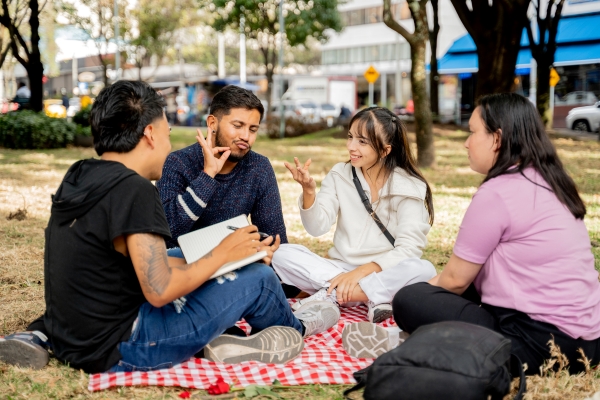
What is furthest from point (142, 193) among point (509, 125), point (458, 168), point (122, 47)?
point (122, 47)

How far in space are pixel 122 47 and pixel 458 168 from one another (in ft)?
74.9

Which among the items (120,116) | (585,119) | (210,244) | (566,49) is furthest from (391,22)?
(566,49)

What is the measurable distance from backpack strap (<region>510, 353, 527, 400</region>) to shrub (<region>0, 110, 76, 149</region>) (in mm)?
15536

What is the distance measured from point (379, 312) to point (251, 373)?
1042 mm

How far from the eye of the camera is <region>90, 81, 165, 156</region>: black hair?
9.50ft

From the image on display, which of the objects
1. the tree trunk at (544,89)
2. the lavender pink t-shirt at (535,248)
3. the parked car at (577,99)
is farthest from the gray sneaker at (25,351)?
the parked car at (577,99)

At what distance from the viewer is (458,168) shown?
1280cm

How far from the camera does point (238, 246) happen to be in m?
3.02

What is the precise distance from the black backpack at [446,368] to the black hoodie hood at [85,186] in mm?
1300

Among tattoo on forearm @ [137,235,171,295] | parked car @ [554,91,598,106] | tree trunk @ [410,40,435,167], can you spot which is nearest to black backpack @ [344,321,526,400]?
tattoo on forearm @ [137,235,171,295]

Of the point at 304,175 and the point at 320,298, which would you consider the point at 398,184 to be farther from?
the point at 320,298

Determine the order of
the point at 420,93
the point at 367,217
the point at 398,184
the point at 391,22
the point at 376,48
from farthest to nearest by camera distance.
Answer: the point at 376,48 → the point at 420,93 → the point at 391,22 → the point at 367,217 → the point at 398,184

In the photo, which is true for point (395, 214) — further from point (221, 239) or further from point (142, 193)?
point (142, 193)

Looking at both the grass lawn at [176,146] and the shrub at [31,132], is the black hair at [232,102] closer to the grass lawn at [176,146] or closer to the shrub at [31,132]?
the grass lawn at [176,146]
